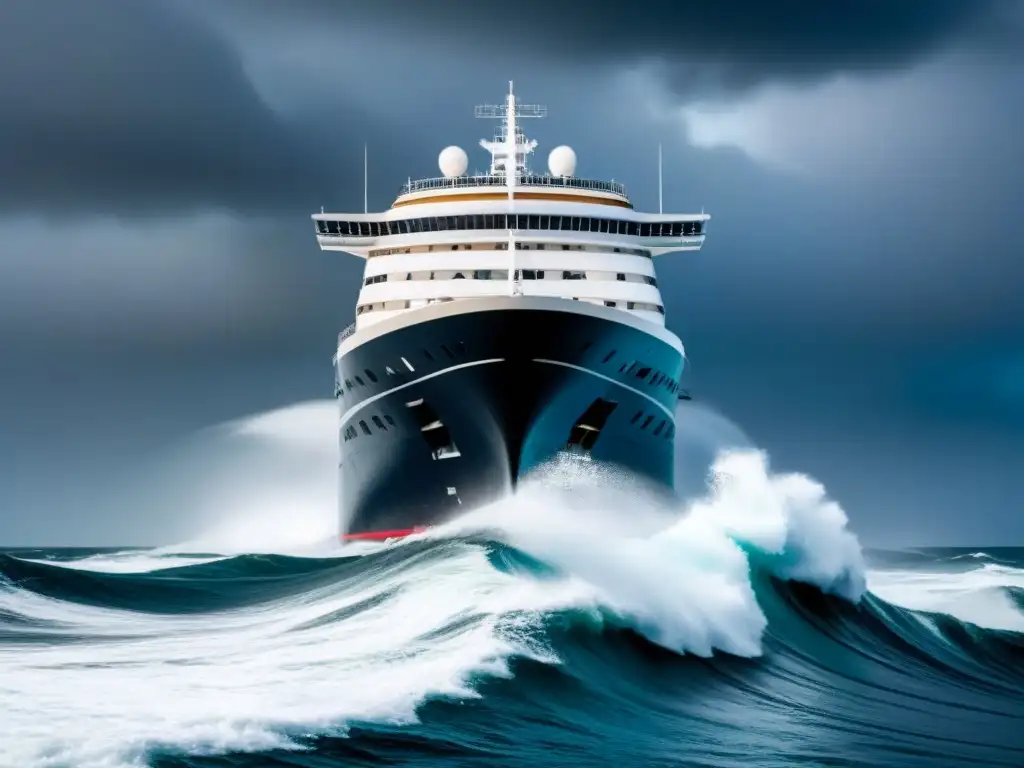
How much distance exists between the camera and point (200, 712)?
659 inches

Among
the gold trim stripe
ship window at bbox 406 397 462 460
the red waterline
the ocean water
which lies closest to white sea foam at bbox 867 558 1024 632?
the ocean water

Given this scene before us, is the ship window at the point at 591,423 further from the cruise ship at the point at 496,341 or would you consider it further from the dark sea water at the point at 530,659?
the dark sea water at the point at 530,659

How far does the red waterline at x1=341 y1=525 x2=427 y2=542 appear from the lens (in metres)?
43.3

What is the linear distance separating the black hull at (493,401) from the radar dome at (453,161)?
33.0 feet

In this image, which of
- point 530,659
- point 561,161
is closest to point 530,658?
point 530,659

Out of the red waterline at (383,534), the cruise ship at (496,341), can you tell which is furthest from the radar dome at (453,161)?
the red waterline at (383,534)

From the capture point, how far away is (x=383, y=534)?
148 ft

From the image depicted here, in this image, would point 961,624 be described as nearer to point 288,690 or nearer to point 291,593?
point 291,593

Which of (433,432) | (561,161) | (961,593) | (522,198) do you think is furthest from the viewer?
(561,161)

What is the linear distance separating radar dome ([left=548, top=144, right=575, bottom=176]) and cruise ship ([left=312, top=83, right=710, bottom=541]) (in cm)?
7

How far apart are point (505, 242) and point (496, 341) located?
8.16 metres

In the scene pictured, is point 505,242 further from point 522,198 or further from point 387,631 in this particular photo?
point 387,631

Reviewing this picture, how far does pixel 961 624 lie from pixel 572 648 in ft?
49.1

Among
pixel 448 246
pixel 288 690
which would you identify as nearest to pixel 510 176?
pixel 448 246
